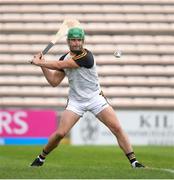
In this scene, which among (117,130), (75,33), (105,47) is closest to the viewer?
(75,33)

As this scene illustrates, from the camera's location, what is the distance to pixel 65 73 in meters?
8.65

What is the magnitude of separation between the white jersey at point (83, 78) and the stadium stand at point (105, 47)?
18.4 metres

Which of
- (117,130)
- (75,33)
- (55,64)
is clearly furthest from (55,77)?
(117,130)

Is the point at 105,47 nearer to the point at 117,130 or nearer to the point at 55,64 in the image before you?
the point at 117,130

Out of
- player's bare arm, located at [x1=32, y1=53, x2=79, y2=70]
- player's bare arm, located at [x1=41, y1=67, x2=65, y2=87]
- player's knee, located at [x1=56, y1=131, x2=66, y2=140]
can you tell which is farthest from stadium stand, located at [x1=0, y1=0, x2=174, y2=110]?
player's bare arm, located at [x1=32, y1=53, x2=79, y2=70]

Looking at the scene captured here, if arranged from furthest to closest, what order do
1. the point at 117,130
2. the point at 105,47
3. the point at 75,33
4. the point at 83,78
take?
the point at 105,47 → the point at 117,130 → the point at 83,78 → the point at 75,33

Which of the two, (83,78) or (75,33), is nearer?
(75,33)

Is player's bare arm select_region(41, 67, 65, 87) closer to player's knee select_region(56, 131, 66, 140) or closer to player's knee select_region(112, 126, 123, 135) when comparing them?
player's knee select_region(56, 131, 66, 140)

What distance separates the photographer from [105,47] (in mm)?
29156

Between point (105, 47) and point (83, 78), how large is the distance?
20804 millimetres

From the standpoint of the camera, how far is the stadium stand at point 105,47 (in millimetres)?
27750

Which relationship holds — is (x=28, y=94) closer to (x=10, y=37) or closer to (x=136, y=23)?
(x=10, y=37)

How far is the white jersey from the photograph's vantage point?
27.4ft

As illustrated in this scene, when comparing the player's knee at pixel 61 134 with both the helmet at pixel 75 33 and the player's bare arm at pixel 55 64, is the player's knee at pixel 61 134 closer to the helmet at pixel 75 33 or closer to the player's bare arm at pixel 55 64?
the player's bare arm at pixel 55 64
